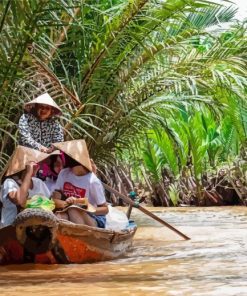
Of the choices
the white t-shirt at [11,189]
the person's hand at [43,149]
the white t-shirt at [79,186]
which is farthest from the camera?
the person's hand at [43,149]

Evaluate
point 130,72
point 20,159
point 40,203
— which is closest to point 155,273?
point 40,203

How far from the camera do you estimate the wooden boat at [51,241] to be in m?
5.78

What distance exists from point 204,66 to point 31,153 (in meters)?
4.44

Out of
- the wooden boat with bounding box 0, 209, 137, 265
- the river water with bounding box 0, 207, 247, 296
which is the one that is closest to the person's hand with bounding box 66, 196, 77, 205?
the wooden boat with bounding box 0, 209, 137, 265

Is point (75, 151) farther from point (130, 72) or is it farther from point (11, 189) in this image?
point (130, 72)

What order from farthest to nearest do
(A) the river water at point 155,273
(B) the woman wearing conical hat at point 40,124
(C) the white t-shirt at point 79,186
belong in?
(B) the woman wearing conical hat at point 40,124, (C) the white t-shirt at point 79,186, (A) the river water at point 155,273

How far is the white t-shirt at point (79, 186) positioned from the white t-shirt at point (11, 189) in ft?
0.48

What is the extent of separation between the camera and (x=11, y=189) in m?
6.11

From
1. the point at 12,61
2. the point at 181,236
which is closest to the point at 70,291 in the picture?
the point at 12,61

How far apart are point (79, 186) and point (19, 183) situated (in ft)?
1.67

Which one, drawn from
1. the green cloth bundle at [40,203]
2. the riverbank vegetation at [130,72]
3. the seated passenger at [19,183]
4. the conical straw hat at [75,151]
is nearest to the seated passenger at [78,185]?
the conical straw hat at [75,151]

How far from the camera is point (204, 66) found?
33.7 ft

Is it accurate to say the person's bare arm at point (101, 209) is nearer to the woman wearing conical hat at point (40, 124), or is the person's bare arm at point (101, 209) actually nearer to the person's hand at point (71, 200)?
the person's hand at point (71, 200)

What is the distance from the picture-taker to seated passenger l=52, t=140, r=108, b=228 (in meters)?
6.38
